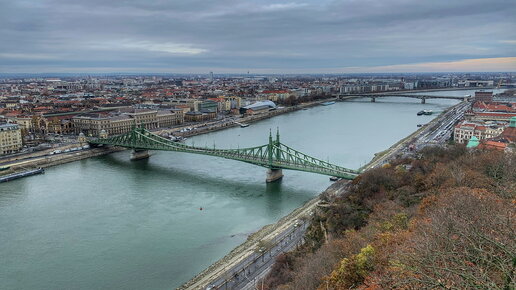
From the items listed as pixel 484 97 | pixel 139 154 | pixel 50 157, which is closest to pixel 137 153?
pixel 139 154

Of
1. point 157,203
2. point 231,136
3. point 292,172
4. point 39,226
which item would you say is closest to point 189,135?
point 231,136

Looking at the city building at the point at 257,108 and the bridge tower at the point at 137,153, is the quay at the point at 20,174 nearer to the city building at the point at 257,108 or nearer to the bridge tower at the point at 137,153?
the bridge tower at the point at 137,153

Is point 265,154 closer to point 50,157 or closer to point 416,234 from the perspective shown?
point 50,157

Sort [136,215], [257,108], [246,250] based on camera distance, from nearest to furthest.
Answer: [246,250]
[136,215]
[257,108]

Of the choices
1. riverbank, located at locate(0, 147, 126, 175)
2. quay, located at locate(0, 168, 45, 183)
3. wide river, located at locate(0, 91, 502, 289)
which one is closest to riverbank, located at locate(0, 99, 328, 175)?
Answer: riverbank, located at locate(0, 147, 126, 175)

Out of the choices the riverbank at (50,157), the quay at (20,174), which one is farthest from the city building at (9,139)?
the quay at (20,174)

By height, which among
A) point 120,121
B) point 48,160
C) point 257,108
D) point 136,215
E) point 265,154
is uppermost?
point 120,121

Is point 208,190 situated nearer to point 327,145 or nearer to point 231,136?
point 327,145
